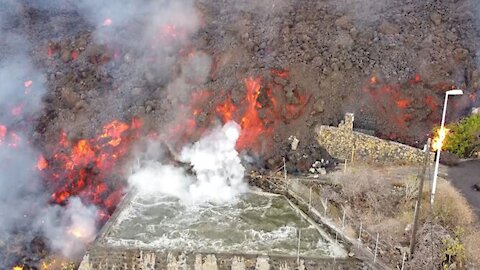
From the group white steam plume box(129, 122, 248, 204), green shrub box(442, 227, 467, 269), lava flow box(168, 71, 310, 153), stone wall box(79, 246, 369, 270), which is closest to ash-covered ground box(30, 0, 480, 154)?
lava flow box(168, 71, 310, 153)

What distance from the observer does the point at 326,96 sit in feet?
93.8

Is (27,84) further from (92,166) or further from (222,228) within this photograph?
(222,228)

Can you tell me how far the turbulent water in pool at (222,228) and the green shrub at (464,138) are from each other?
7.53 metres

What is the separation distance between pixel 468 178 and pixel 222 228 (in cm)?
1006

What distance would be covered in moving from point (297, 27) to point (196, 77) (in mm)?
6423

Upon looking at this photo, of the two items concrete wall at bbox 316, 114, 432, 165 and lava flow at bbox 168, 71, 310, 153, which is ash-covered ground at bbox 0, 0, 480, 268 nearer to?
lava flow at bbox 168, 71, 310, 153

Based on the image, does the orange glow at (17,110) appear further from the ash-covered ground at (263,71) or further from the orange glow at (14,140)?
the orange glow at (14,140)

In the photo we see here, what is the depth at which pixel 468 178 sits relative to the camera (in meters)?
23.4

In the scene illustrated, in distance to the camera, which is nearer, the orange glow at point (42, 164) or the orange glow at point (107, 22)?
the orange glow at point (42, 164)

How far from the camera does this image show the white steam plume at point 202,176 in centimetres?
2500

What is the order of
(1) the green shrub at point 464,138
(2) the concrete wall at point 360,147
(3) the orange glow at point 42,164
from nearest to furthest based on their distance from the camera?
(1) the green shrub at point 464,138 → (2) the concrete wall at point 360,147 → (3) the orange glow at point 42,164

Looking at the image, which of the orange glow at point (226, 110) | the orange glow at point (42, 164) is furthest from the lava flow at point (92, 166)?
the orange glow at point (226, 110)

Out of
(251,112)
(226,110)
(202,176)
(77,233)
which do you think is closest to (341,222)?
(202,176)

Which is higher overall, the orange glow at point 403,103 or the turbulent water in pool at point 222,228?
the orange glow at point 403,103
